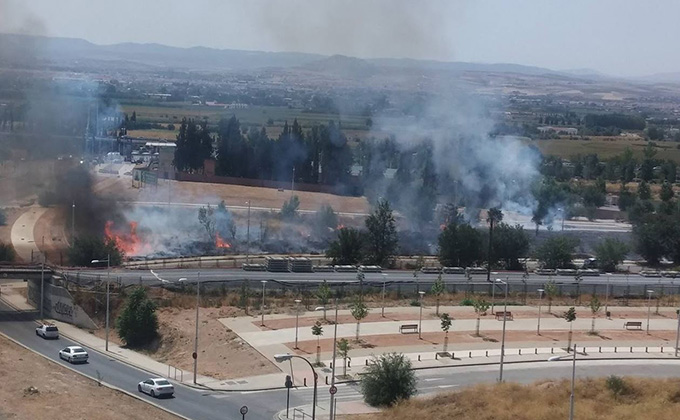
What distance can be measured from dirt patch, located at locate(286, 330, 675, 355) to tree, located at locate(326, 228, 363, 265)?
17.8 m

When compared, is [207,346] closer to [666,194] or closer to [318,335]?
[318,335]

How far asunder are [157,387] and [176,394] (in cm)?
89

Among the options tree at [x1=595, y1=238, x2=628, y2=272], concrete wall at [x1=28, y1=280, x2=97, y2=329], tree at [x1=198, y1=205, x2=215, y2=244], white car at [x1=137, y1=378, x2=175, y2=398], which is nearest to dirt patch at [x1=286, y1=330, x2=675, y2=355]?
white car at [x1=137, y1=378, x2=175, y2=398]

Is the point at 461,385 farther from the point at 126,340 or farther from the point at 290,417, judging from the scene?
the point at 126,340

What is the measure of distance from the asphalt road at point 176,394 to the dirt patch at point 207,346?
80.4 inches

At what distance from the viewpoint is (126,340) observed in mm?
43625

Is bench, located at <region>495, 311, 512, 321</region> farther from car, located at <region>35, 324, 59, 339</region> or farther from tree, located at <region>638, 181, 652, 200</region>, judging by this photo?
tree, located at <region>638, 181, 652, 200</region>

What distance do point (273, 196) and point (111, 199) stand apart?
59.3 ft

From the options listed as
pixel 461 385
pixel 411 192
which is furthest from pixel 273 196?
pixel 461 385

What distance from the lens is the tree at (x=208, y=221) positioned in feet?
220

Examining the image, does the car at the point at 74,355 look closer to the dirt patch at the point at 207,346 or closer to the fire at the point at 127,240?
the dirt patch at the point at 207,346

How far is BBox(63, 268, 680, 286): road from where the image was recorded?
5127 cm

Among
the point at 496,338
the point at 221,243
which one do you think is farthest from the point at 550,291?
the point at 221,243

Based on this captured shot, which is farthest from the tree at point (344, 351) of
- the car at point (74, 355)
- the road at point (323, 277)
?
the road at point (323, 277)
